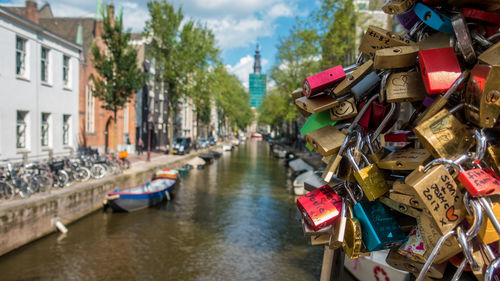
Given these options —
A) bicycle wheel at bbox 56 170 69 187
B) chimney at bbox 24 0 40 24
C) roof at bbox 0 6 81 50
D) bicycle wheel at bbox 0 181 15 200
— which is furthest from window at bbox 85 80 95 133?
bicycle wheel at bbox 0 181 15 200

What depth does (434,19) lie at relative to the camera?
1.54 meters

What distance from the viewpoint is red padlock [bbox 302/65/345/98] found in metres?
1.77

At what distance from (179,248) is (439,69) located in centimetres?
1282

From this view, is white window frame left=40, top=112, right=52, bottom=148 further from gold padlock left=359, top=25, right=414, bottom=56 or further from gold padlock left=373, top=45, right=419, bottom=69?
gold padlock left=373, top=45, right=419, bottom=69

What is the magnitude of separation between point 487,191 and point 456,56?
Answer: 0.56m

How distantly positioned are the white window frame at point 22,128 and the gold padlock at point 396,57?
2190 cm

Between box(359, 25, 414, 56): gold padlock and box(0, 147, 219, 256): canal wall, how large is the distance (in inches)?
477

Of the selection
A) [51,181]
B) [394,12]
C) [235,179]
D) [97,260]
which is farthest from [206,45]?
[394,12]

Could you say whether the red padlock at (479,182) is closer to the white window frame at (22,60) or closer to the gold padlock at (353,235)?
the gold padlock at (353,235)

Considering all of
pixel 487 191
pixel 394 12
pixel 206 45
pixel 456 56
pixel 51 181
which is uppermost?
pixel 206 45

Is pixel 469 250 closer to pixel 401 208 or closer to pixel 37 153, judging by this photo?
pixel 401 208

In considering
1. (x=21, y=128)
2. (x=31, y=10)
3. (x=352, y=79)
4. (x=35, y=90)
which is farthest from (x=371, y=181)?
(x=31, y=10)

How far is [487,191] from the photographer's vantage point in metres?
1.30

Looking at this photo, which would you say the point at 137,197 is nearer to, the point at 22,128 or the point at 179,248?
the point at 179,248
